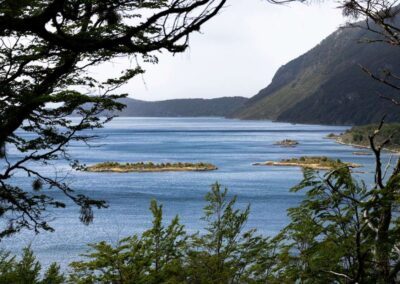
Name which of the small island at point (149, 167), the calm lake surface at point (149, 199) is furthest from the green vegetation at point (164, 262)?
the small island at point (149, 167)

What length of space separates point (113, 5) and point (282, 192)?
59.4 meters

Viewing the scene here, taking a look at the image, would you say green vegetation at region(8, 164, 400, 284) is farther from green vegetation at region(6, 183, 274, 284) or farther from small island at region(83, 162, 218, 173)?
small island at region(83, 162, 218, 173)

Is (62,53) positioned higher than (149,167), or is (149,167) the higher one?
(62,53)

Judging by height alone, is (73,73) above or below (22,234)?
above

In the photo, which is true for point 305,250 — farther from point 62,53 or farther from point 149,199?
point 149,199

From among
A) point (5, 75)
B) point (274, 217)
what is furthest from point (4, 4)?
point (274, 217)

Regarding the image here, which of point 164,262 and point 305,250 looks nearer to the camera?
point 305,250

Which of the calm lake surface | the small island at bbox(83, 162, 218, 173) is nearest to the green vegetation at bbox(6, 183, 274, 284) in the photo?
the calm lake surface

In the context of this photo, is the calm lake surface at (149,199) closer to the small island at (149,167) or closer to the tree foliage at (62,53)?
the small island at (149,167)

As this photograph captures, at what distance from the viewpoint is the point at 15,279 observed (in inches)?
521


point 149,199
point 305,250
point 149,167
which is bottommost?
point 149,199

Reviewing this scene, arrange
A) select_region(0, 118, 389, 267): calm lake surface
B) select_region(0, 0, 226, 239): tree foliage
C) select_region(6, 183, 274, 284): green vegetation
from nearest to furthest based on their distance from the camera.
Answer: select_region(0, 0, 226, 239): tree foliage
select_region(6, 183, 274, 284): green vegetation
select_region(0, 118, 389, 267): calm lake surface

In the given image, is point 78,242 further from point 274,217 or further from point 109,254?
point 109,254

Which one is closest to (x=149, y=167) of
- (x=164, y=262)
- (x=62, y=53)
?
(x=164, y=262)
